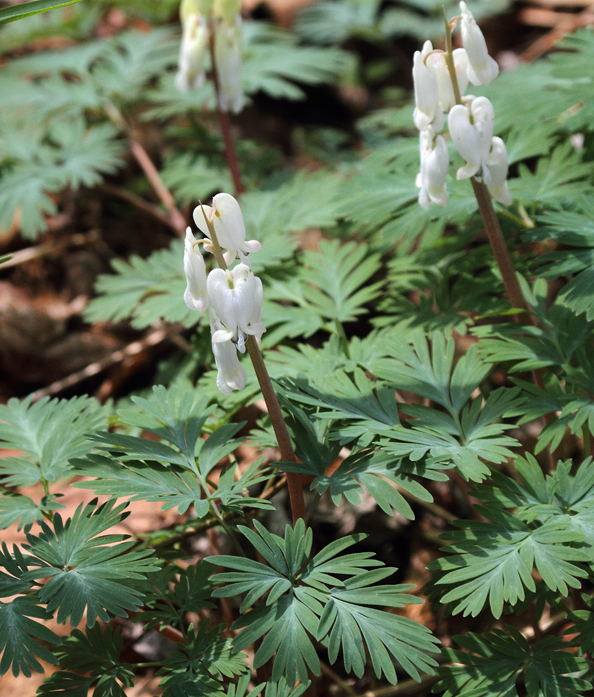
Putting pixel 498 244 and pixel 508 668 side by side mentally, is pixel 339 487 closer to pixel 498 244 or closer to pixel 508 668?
pixel 508 668

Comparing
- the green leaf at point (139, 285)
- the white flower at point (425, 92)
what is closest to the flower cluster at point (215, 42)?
the green leaf at point (139, 285)

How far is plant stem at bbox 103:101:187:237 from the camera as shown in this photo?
3.50m

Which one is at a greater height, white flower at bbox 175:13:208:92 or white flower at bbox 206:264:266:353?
white flower at bbox 175:13:208:92

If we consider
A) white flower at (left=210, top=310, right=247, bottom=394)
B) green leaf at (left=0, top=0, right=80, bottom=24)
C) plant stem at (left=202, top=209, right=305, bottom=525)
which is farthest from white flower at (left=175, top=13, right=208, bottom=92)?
white flower at (left=210, top=310, right=247, bottom=394)

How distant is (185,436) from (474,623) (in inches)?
52.6

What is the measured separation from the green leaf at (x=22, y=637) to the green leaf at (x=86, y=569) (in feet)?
0.17

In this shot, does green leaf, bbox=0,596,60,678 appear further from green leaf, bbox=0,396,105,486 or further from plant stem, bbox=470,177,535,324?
plant stem, bbox=470,177,535,324

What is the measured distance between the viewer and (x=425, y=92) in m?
1.65

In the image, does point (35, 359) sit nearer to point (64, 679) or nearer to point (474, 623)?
point (64, 679)

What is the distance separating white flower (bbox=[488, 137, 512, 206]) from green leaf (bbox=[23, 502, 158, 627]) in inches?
56.4

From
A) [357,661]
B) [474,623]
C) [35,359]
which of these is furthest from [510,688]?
[35,359]

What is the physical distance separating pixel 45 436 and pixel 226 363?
76 cm

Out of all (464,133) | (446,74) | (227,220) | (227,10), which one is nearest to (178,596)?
(227,220)

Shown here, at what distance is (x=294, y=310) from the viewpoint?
92.1 inches
